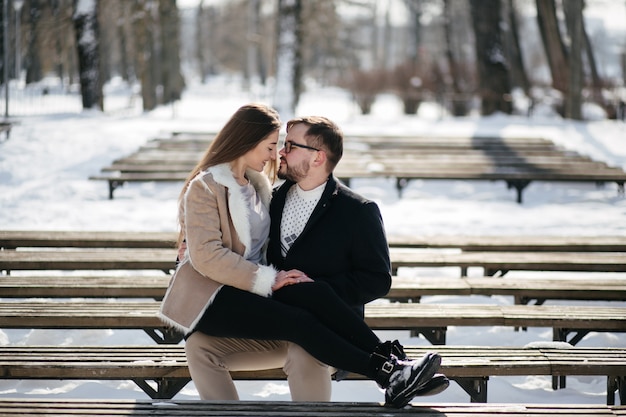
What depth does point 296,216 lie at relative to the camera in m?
3.98

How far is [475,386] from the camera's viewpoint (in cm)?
411

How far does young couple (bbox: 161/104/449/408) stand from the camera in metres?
3.55

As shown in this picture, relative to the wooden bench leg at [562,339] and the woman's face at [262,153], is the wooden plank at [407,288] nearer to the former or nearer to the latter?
the wooden bench leg at [562,339]

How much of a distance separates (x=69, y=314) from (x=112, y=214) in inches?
201

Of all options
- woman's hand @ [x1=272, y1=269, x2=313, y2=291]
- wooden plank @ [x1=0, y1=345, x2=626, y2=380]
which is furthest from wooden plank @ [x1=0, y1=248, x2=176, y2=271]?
woman's hand @ [x1=272, y1=269, x2=313, y2=291]

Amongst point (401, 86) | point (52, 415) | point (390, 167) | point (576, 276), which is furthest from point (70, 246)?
point (401, 86)

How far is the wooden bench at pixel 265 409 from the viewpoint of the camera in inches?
127

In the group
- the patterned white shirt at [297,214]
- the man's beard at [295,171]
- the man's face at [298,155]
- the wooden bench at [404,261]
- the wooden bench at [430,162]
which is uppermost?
the man's face at [298,155]

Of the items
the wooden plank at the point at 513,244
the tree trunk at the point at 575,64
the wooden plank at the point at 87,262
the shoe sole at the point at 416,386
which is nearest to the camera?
the shoe sole at the point at 416,386

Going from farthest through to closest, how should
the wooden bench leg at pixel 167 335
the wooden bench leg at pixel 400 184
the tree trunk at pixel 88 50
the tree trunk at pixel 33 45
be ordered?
the tree trunk at pixel 33 45
the tree trunk at pixel 88 50
the wooden bench leg at pixel 400 184
the wooden bench leg at pixel 167 335

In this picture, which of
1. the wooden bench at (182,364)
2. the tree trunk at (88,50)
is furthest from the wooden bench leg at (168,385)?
the tree trunk at (88,50)

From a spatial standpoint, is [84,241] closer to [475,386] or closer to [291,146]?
[291,146]

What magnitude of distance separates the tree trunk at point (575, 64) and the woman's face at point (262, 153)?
16.1 metres

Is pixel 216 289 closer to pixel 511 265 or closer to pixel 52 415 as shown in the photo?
pixel 52 415
